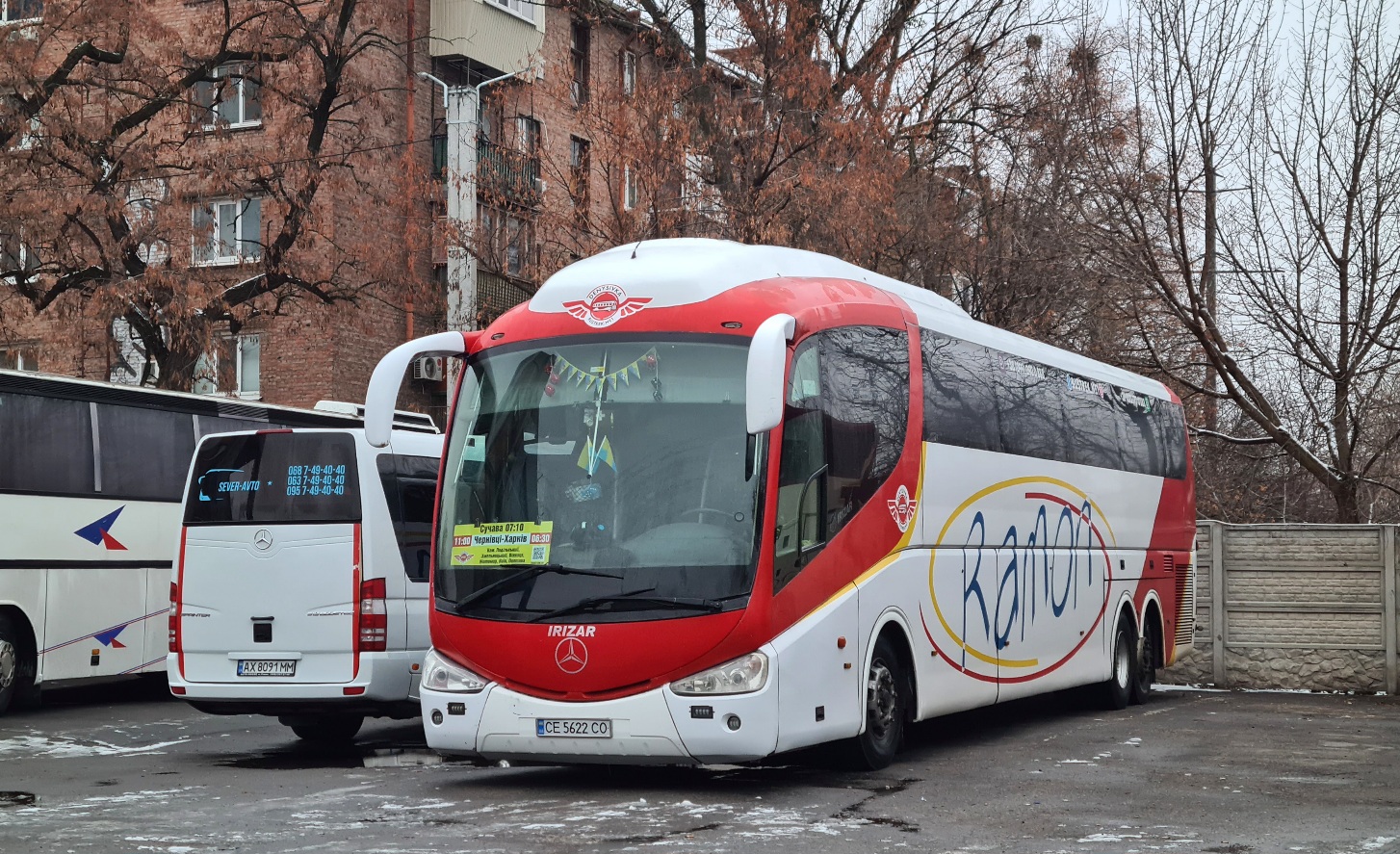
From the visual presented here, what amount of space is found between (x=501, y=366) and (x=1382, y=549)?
12.5m

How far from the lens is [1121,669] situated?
17562 millimetres

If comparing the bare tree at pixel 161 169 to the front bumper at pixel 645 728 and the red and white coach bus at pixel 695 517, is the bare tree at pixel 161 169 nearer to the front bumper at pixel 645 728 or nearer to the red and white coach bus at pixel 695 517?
the red and white coach bus at pixel 695 517

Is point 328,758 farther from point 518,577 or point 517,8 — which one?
point 517,8

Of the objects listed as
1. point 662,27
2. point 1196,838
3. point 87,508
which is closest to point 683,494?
point 1196,838

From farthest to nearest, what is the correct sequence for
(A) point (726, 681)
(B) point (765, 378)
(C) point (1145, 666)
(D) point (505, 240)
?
(D) point (505, 240)
(C) point (1145, 666)
(A) point (726, 681)
(B) point (765, 378)

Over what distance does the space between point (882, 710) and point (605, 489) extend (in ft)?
8.73

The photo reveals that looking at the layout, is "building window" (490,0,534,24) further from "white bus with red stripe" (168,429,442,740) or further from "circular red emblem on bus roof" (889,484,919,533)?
"circular red emblem on bus roof" (889,484,919,533)

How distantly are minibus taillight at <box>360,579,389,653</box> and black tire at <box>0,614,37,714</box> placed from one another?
551 cm

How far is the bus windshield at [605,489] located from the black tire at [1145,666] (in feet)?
29.0

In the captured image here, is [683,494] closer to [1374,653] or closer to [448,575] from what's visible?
[448,575]

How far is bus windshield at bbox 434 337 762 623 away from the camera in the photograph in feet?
33.8

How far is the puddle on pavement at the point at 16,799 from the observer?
1017 centimetres

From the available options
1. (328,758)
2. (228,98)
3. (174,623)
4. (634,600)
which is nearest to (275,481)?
(174,623)

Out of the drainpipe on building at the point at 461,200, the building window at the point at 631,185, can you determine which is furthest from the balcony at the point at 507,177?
the building window at the point at 631,185
